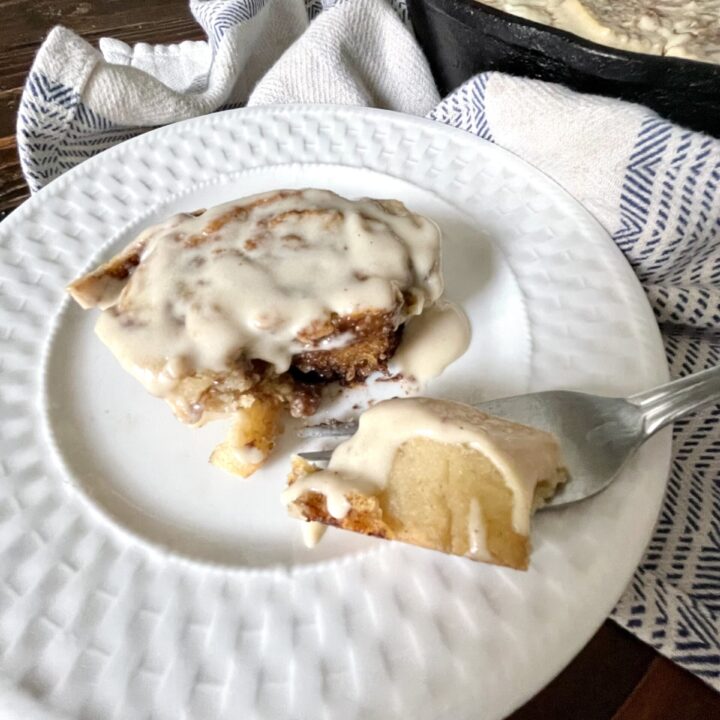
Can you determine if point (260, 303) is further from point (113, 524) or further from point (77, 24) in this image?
point (77, 24)

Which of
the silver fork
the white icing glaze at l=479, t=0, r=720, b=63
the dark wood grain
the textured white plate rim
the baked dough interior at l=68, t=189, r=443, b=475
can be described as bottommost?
the textured white plate rim

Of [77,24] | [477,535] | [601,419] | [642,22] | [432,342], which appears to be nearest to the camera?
[477,535]

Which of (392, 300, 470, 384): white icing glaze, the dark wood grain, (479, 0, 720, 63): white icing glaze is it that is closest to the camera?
(392, 300, 470, 384): white icing glaze

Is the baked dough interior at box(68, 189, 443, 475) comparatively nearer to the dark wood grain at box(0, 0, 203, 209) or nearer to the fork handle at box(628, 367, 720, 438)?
the fork handle at box(628, 367, 720, 438)

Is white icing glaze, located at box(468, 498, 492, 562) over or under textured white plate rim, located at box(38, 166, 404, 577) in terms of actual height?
over

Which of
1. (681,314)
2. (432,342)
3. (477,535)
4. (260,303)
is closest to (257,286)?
(260,303)

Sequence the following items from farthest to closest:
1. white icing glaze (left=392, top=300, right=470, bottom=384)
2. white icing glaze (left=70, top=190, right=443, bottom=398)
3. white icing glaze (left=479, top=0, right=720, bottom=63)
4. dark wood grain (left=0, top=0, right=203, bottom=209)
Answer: dark wood grain (left=0, top=0, right=203, bottom=209)
white icing glaze (left=479, top=0, right=720, bottom=63)
white icing glaze (left=392, top=300, right=470, bottom=384)
white icing glaze (left=70, top=190, right=443, bottom=398)

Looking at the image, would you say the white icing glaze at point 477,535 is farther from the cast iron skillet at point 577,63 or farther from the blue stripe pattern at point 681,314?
the cast iron skillet at point 577,63

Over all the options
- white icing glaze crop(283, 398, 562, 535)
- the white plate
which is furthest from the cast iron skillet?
white icing glaze crop(283, 398, 562, 535)
